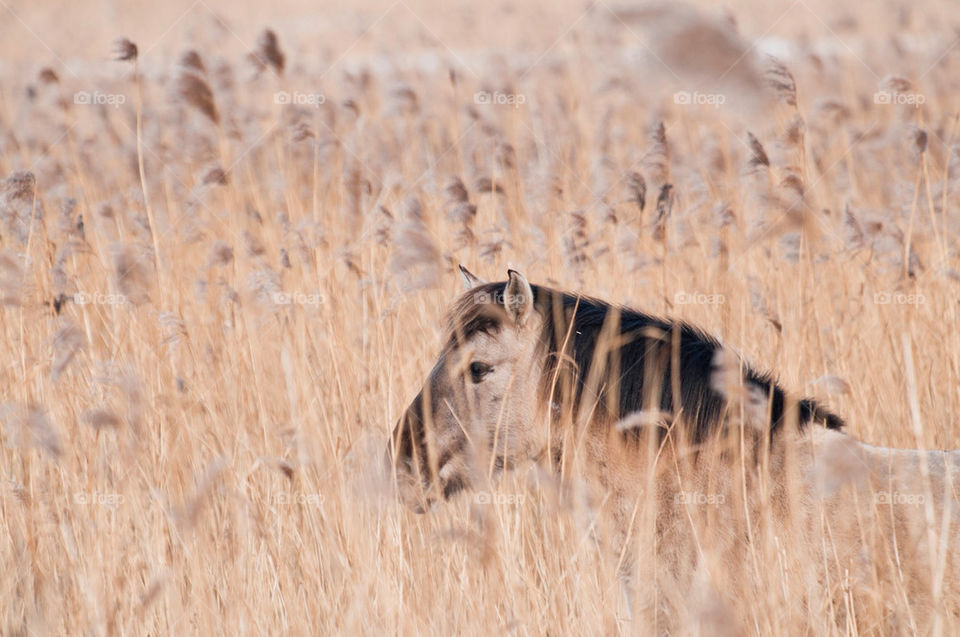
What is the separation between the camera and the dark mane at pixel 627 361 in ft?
9.64

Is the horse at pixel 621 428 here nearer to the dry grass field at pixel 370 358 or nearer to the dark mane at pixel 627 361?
the dark mane at pixel 627 361

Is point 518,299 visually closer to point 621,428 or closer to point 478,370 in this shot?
point 478,370

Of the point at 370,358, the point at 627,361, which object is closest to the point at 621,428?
the point at 627,361

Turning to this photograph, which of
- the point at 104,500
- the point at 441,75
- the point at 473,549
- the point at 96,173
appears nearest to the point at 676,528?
the point at 473,549

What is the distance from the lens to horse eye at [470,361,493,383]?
123 inches

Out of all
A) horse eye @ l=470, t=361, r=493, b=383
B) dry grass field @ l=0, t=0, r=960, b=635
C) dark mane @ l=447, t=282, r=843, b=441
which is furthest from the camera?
horse eye @ l=470, t=361, r=493, b=383

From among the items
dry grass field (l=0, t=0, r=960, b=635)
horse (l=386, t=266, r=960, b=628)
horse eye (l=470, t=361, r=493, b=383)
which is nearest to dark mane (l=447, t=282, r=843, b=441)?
horse (l=386, t=266, r=960, b=628)

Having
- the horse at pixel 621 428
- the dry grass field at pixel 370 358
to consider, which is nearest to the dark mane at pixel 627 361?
the horse at pixel 621 428

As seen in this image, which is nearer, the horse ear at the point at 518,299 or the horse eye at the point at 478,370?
the horse ear at the point at 518,299

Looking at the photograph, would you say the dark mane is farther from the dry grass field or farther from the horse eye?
the dry grass field

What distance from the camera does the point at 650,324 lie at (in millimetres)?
3062

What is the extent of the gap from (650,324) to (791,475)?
0.65 m

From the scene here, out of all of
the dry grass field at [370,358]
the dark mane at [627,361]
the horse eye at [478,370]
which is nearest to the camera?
the dry grass field at [370,358]

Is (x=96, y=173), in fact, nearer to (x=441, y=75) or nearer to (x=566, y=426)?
(x=566, y=426)
